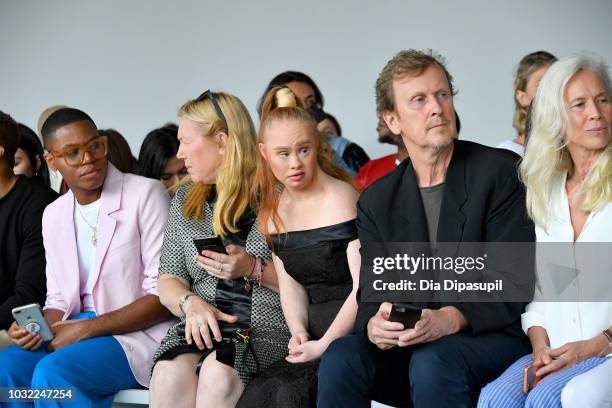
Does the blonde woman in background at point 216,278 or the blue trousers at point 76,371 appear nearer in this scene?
the blonde woman in background at point 216,278

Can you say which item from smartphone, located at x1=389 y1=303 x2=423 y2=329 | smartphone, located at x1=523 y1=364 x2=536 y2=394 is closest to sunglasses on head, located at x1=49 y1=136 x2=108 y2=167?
smartphone, located at x1=389 y1=303 x2=423 y2=329

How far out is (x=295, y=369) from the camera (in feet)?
10.8

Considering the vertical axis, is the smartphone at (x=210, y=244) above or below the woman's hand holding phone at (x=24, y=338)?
above

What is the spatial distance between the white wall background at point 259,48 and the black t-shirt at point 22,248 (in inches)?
101

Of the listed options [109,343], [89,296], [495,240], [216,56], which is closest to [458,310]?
[495,240]

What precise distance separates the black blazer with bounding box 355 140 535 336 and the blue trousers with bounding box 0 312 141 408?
46.1 inches

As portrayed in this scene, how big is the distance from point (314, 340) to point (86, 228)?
50.6 inches

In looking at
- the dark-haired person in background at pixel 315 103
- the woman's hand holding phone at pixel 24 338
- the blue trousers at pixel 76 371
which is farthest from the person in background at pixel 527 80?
the woman's hand holding phone at pixel 24 338

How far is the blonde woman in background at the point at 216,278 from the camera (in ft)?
11.4

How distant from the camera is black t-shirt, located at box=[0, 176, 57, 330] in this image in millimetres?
4281

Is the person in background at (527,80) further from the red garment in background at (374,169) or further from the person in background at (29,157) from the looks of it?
the person in background at (29,157)

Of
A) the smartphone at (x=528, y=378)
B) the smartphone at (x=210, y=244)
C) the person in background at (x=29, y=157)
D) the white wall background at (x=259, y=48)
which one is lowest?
the smartphone at (x=528, y=378)

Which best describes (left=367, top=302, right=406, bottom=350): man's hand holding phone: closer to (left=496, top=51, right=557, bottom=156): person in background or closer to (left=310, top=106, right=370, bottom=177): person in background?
(left=496, top=51, right=557, bottom=156): person in background

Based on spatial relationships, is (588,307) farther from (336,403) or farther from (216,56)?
(216,56)
